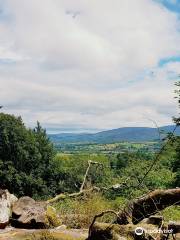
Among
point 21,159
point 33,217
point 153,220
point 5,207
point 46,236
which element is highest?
point 21,159

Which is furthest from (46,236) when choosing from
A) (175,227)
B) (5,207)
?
(5,207)

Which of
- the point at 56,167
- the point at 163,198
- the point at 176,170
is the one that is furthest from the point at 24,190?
the point at 163,198

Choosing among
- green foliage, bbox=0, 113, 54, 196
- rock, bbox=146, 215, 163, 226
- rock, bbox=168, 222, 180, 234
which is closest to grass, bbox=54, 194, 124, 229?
rock, bbox=146, 215, 163, 226

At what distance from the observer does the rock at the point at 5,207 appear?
42.1 ft

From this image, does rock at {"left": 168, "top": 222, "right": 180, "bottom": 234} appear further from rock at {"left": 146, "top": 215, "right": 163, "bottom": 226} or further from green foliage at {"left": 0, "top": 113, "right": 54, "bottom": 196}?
green foliage at {"left": 0, "top": 113, "right": 54, "bottom": 196}

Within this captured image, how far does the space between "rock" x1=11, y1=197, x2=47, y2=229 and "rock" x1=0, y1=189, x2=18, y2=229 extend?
218mm

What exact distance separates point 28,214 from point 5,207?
2.16ft

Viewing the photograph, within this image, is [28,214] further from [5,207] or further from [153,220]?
[153,220]

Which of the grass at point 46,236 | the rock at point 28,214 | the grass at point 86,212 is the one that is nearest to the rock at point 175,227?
the grass at point 46,236

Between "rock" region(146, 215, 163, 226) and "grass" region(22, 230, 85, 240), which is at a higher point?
"rock" region(146, 215, 163, 226)

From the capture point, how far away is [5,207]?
13.4 m

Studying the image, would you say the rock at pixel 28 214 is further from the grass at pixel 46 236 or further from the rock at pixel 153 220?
the rock at pixel 153 220

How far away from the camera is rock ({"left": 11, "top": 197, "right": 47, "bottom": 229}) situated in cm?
1303

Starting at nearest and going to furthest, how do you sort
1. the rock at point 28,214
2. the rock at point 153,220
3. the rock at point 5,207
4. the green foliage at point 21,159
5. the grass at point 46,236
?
the rock at point 153,220, the grass at point 46,236, the rock at point 5,207, the rock at point 28,214, the green foliage at point 21,159
